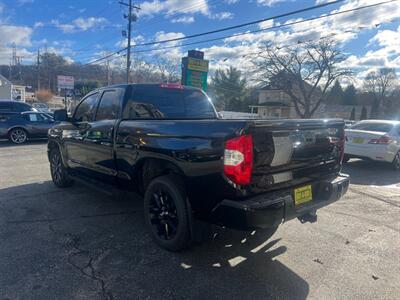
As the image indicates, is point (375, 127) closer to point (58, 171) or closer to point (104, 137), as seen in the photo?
point (104, 137)

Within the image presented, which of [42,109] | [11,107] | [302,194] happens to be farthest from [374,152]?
[42,109]

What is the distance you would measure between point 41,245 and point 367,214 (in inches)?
183

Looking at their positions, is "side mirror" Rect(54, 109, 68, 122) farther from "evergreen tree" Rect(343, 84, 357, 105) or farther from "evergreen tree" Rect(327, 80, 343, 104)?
"evergreen tree" Rect(343, 84, 357, 105)

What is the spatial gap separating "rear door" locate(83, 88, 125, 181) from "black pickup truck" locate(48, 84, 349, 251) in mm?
15

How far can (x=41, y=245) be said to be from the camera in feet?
11.7

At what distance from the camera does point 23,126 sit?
13125 mm

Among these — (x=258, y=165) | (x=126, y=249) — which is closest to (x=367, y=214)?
(x=258, y=165)

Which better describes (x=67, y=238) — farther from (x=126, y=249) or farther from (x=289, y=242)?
(x=289, y=242)

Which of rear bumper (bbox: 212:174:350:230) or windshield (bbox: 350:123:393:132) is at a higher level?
windshield (bbox: 350:123:393:132)

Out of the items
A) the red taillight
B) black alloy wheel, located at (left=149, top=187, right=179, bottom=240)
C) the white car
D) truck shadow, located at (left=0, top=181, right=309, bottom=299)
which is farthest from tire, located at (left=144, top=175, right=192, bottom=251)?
the white car

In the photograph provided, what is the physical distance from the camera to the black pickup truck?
275 centimetres

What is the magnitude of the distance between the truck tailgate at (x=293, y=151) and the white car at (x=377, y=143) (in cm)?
569

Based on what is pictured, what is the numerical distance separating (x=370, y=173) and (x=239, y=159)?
714 centimetres

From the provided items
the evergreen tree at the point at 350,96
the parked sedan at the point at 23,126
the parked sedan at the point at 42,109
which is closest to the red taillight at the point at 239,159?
the parked sedan at the point at 23,126
